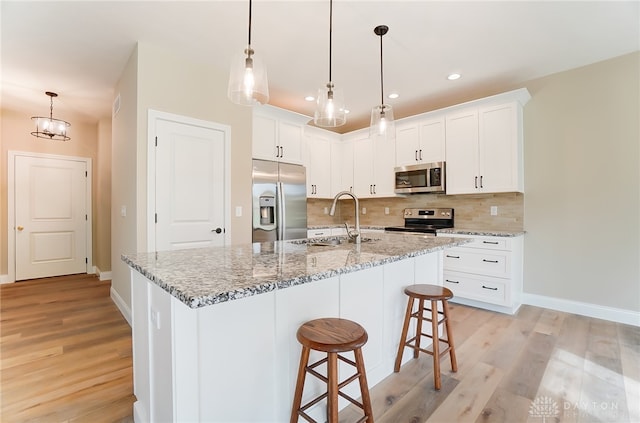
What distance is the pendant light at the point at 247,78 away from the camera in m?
1.61

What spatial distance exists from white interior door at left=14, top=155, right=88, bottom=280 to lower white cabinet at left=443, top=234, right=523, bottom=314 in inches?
240

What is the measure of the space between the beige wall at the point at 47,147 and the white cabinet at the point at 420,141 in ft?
16.3

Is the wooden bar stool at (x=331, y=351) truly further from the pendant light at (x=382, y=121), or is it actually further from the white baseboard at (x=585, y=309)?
the white baseboard at (x=585, y=309)

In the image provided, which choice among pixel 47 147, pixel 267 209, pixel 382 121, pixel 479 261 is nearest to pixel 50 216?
pixel 47 147

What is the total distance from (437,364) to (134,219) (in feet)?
9.30

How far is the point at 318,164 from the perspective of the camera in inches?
184

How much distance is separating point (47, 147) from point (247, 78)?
17.0ft

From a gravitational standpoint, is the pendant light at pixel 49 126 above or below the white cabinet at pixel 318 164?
above

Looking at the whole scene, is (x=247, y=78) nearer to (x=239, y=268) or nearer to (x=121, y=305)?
(x=239, y=268)

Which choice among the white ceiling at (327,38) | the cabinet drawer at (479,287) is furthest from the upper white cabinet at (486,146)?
the cabinet drawer at (479,287)

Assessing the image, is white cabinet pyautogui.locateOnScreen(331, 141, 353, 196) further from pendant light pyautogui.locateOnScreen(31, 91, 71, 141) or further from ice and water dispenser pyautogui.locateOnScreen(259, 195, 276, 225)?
pendant light pyautogui.locateOnScreen(31, 91, 71, 141)

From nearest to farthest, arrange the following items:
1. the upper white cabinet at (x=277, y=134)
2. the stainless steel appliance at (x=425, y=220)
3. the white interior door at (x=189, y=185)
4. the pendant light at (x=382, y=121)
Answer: the pendant light at (x=382, y=121), the white interior door at (x=189, y=185), the upper white cabinet at (x=277, y=134), the stainless steel appliance at (x=425, y=220)

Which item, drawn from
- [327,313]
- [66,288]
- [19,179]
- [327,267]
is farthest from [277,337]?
[19,179]

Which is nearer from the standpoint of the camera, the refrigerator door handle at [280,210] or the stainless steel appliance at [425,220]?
the refrigerator door handle at [280,210]
